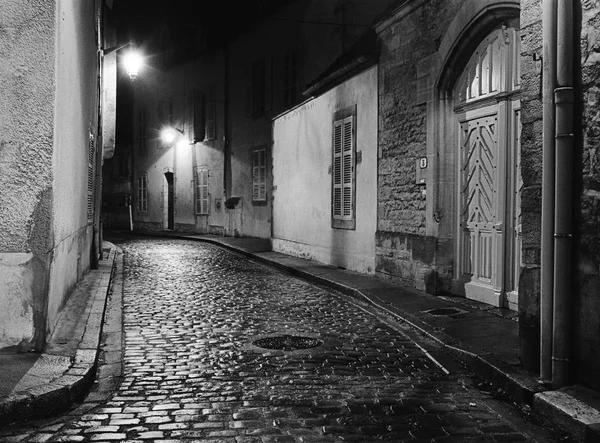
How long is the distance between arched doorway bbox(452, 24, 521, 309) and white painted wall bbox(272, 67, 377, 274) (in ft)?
9.02

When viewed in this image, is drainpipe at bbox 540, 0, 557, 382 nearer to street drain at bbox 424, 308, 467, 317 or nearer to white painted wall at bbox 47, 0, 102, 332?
street drain at bbox 424, 308, 467, 317

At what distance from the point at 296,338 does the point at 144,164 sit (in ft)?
95.9

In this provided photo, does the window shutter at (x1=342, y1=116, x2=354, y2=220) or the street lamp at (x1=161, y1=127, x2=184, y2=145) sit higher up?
the street lamp at (x1=161, y1=127, x2=184, y2=145)

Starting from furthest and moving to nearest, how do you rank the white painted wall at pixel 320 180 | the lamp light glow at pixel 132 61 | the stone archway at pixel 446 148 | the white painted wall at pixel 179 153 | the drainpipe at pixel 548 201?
the white painted wall at pixel 179 153, the lamp light glow at pixel 132 61, the white painted wall at pixel 320 180, the stone archway at pixel 446 148, the drainpipe at pixel 548 201

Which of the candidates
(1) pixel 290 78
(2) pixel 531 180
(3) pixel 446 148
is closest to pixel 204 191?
(1) pixel 290 78

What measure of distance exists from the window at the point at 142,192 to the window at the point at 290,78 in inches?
564

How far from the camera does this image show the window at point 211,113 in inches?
1120

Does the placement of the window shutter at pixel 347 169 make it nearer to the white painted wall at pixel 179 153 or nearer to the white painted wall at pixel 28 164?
the white painted wall at pixel 28 164

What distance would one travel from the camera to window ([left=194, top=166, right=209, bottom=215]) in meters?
29.2

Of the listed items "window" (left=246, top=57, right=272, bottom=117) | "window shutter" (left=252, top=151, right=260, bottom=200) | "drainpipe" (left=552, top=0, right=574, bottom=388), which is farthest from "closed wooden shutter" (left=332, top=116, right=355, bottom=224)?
"window shutter" (left=252, top=151, right=260, bottom=200)

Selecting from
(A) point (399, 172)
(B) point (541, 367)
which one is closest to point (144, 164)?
(A) point (399, 172)

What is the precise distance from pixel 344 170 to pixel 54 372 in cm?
932

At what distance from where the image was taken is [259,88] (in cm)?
2469

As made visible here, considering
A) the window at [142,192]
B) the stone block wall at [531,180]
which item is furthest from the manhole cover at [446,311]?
the window at [142,192]
